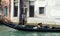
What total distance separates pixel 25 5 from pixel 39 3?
0.98 meters

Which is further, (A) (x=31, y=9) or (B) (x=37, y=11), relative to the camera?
(A) (x=31, y=9)

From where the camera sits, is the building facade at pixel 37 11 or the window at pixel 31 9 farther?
the window at pixel 31 9

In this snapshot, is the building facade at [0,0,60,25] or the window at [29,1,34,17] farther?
the window at [29,1,34,17]

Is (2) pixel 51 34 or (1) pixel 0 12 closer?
(2) pixel 51 34

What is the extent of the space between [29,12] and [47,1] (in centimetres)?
135

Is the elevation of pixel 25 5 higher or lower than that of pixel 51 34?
higher

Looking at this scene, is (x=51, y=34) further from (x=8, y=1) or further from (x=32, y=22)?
(x=8, y=1)

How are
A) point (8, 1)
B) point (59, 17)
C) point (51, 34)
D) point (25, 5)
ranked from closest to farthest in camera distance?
point (51, 34)
point (59, 17)
point (25, 5)
point (8, 1)

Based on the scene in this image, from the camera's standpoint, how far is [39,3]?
1573cm

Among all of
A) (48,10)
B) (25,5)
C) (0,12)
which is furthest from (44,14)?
(0,12)

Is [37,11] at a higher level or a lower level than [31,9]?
lower

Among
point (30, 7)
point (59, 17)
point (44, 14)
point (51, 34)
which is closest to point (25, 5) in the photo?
point (30, 7)

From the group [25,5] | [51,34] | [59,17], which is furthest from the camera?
[25,5]

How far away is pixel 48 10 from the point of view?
50.9 ft
